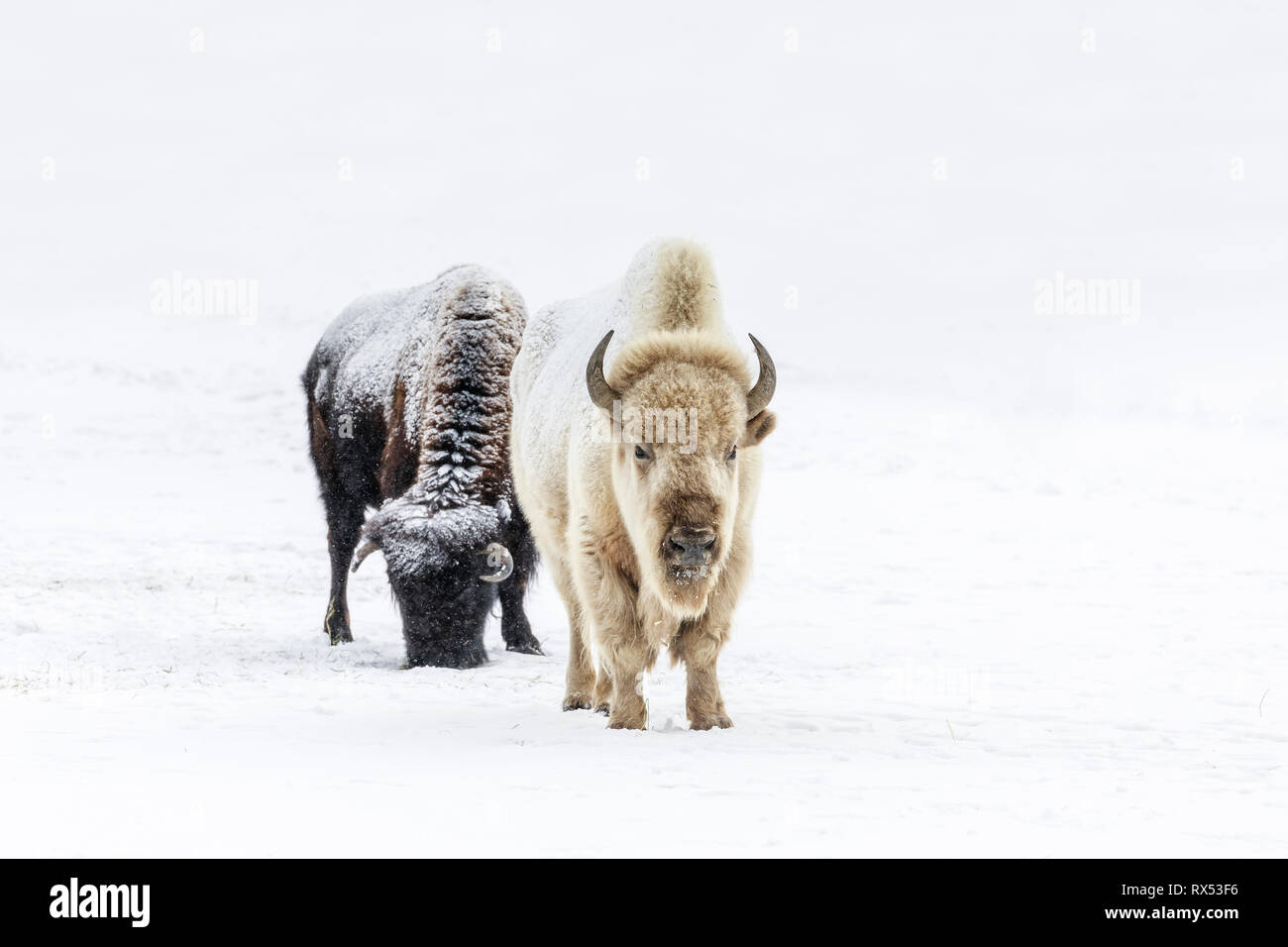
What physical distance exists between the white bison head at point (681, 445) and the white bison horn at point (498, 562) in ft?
9.70

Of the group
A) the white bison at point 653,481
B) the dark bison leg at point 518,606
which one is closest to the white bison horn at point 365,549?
the dark bison leg at point 518,606

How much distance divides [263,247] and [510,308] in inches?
1428

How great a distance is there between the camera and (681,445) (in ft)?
18.1

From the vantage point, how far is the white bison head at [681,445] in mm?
5312

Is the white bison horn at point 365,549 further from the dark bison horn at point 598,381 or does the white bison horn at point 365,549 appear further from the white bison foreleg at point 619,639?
the dark bison horn at point 598,381

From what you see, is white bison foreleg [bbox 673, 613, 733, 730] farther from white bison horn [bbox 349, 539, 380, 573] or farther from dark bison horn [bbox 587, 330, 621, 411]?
white bison horn [bbox 349, 539, 380, 573]

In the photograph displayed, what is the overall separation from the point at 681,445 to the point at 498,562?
366 centimetres

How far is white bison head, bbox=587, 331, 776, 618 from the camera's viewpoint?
5312 mm

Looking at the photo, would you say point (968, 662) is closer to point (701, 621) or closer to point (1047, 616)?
point (1047, 616)

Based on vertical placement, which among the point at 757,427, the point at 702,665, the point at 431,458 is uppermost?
the point at 757,427

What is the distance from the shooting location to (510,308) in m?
10.4

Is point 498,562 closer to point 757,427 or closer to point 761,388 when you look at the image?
point 757,427

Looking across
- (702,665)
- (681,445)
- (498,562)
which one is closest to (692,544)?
(681,445)
